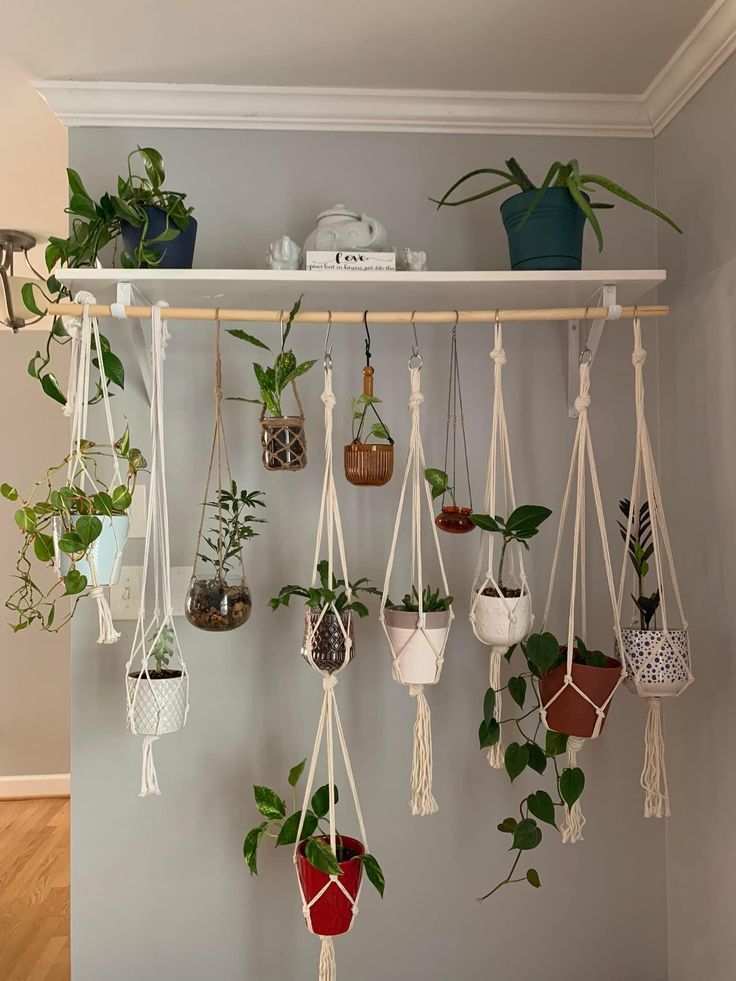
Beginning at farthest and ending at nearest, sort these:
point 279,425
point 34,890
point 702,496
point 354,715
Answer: point 34,890, point 354,715, point 702,496, point 279,425

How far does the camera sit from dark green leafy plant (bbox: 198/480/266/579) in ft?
5.02

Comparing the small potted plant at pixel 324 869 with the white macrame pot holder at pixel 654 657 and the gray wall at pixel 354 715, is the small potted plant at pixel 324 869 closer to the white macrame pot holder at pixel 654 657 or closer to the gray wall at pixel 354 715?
the gray wall at pixel 354 715

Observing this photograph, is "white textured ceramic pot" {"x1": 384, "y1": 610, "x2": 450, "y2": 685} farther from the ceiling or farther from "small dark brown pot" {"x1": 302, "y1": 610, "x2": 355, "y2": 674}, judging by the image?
the ceiling

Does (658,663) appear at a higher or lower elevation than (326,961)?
higher

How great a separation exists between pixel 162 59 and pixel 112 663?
48.7 inches

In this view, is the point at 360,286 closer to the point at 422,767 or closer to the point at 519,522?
the point at 519,522

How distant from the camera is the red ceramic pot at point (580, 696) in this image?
1411mm

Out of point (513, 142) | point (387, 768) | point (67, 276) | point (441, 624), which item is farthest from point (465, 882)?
point (513, 142)

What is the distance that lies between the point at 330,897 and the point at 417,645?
A: 0.46m

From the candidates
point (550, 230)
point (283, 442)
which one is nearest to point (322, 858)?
point (283, 442)

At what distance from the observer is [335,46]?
1521 mm

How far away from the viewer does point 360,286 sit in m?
1.44

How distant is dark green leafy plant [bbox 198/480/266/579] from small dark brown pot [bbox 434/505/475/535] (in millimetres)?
357

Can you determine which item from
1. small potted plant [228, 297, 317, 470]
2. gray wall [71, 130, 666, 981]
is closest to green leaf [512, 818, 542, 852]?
gray wall [71, 130, 666, 981]
